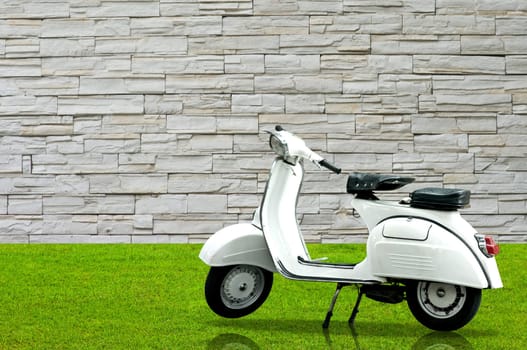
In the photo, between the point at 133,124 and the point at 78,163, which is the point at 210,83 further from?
the point at 78,163

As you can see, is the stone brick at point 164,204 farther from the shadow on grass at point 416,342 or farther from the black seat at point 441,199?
the black seat at point 441,199

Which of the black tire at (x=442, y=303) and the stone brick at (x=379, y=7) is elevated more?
the stone brick at (x=379, y=7)

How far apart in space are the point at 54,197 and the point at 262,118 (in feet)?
4.43

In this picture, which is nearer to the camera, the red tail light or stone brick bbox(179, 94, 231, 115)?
the red tail light

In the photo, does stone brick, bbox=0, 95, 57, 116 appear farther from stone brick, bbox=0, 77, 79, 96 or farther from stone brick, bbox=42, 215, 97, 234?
stone brick, bbox=42, 215, 97, 234

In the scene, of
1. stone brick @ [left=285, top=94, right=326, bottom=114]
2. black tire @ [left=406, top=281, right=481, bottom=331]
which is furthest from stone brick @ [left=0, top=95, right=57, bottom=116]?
black tire @ [left=406, top=281, right=481, bottom=331]

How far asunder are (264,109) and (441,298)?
8.35 ft

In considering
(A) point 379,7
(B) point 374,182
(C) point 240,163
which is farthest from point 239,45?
(B) point 374,182

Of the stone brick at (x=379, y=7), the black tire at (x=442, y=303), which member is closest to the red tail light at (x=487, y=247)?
the black tire at (x=442, y=303)

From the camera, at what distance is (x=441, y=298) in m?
3.50

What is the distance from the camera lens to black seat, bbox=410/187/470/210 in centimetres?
345

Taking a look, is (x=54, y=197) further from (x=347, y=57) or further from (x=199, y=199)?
(x=347, y=57)

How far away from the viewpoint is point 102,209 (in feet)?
19.3

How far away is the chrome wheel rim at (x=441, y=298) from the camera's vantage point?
137 inches
